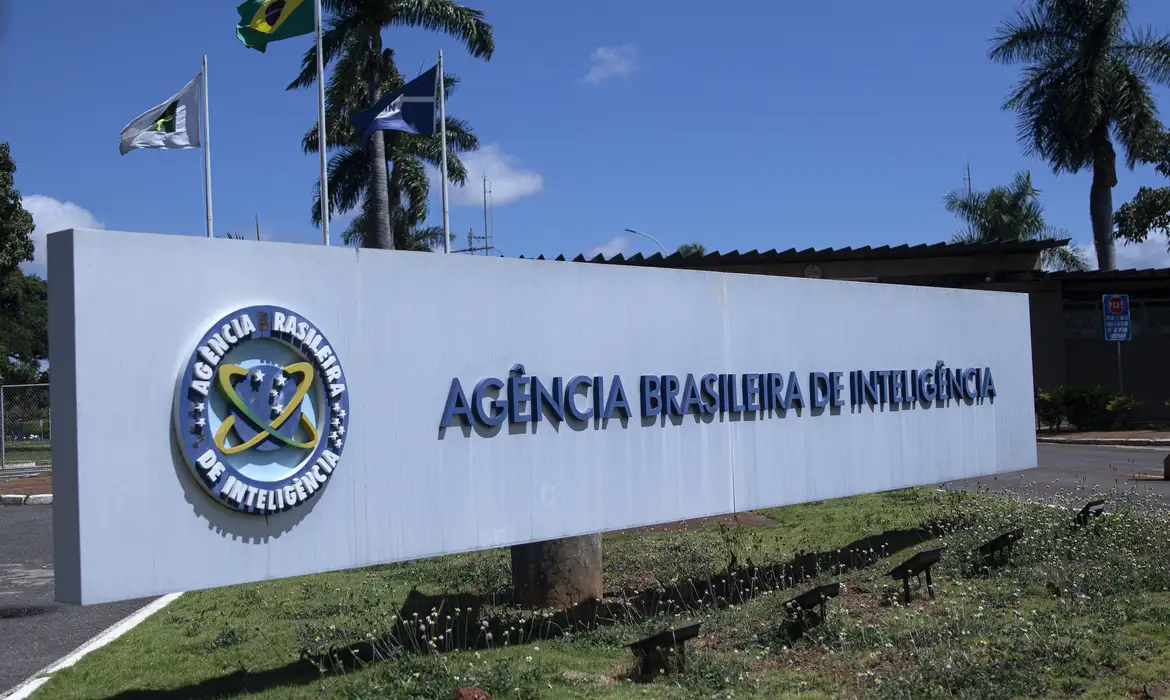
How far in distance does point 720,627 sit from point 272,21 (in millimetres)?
7955

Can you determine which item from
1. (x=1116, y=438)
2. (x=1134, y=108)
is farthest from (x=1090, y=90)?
(x=1116, y=438)

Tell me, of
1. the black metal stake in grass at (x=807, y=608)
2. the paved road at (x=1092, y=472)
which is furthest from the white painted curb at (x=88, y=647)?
the paved road at (x=1092, y=472)

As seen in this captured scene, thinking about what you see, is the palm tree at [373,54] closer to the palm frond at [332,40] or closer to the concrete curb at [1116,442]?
the palm frond at [332,40]

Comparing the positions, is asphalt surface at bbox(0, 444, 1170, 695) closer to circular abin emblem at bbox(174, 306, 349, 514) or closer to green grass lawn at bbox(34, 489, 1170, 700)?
green grass lawn at bbox(34, 489, 1170, 700)

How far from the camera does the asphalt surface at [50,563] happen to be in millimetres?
9609

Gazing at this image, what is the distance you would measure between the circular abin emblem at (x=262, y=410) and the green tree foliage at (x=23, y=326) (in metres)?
40.6

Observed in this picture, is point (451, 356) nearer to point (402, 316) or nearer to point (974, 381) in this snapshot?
point (402, 316)

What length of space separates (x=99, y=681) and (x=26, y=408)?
2609 cm

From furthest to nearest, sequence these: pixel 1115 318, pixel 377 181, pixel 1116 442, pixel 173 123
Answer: pixel 1115 318 → pixel 1116 442 → pixel 377 181 → pixel 173 123

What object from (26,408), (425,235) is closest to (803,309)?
(26,408)

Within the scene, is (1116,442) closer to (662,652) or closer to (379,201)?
(379,201)

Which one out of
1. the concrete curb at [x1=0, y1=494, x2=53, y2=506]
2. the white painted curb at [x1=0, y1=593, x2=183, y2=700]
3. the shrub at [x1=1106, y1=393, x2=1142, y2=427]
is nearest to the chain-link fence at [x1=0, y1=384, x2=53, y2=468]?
the concrete curb at [x1=0, y1=494, x2=53, y2=506]

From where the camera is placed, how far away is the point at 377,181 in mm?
25719

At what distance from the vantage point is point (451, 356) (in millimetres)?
8211
